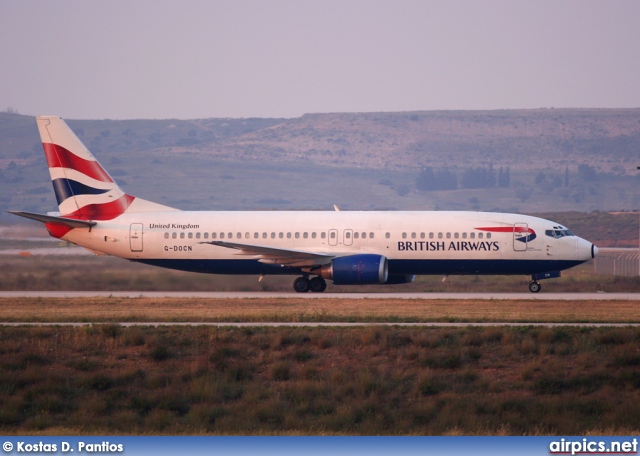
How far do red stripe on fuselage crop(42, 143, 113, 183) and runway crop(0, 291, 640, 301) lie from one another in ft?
17.8

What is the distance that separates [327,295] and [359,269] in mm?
2216

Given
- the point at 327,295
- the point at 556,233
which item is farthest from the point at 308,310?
the point at 556,233

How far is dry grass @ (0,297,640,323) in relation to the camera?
31.8 m

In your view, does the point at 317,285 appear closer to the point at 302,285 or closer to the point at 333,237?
the point at 302,285

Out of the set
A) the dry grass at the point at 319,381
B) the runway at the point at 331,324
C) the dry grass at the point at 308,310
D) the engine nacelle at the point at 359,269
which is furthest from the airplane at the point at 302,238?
the dry grass at the point at 319,381

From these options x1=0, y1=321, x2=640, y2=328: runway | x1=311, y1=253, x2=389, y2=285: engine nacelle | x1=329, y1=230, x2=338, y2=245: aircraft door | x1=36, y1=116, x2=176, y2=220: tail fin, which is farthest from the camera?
x1=36, y1=116, x2=176, y2=220: tail fin

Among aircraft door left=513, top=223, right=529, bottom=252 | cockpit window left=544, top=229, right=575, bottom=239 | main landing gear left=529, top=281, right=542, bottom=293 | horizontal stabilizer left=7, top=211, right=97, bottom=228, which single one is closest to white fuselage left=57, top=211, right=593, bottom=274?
aircraft door left=513, top=223, right=529, bottom=252

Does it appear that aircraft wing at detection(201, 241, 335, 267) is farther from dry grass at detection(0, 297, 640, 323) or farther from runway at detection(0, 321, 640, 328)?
runway at detection(0, 321, 640, 328)

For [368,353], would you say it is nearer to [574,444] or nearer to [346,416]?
[346,416]

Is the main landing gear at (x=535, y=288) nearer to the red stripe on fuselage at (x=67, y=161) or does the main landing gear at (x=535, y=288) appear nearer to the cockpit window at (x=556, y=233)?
the cockpit window at (x=556, y=233)

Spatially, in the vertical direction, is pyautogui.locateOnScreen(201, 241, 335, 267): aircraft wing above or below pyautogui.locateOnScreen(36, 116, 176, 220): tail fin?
below

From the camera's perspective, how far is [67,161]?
45125 millimetres

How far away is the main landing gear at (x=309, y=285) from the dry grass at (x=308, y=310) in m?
5.02

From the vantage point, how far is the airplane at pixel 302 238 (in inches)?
1679
